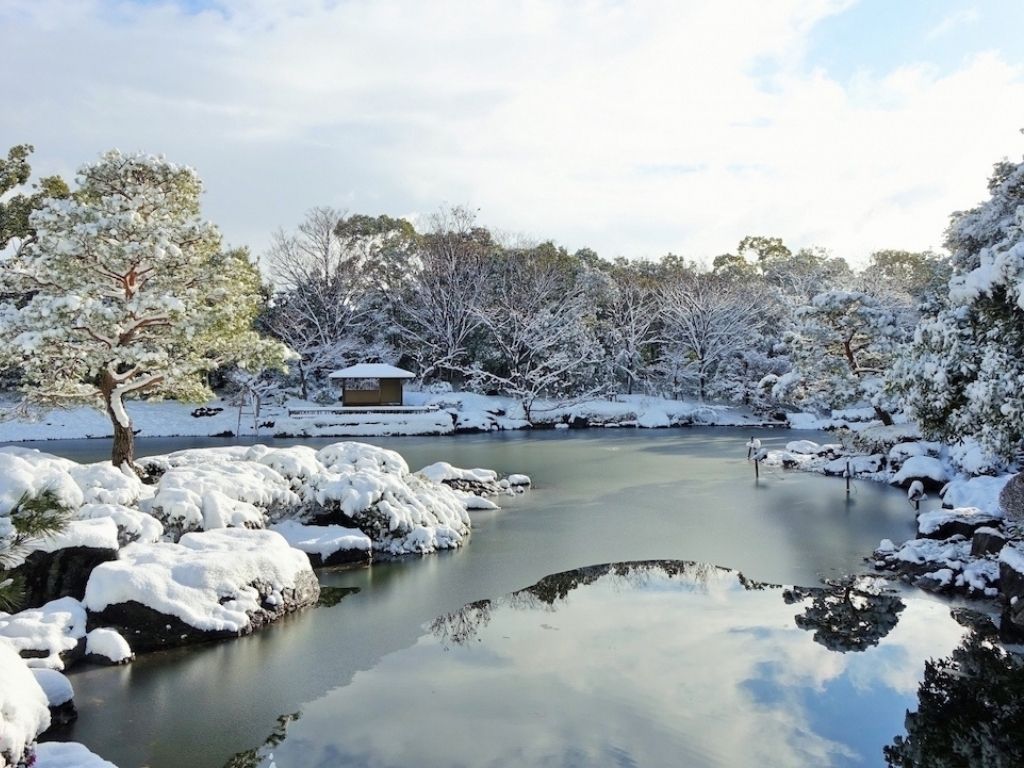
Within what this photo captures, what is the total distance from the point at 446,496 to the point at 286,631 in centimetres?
498

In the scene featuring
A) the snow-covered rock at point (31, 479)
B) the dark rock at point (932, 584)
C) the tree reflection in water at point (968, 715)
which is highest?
the snow-covered rock at point (31, 479)

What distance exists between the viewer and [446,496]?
1171cm

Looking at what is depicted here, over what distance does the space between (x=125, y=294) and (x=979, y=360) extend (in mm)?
11521

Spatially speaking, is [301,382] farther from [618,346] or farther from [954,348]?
[954,348]

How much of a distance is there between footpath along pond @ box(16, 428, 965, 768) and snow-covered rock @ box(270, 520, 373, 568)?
44 centimetres

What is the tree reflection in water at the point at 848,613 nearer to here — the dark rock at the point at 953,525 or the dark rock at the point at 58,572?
the dark rock at the point at 953,525

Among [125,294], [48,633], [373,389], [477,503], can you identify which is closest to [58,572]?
[48,633]

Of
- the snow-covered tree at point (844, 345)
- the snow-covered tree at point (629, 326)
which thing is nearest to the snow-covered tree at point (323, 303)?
the snow-covered tree at point (629, 326)

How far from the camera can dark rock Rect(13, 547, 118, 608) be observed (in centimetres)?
674

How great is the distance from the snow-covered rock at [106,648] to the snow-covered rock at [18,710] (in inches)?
60.2

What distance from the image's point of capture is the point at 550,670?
19.4ft

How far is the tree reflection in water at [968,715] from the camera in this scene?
464 centimetres

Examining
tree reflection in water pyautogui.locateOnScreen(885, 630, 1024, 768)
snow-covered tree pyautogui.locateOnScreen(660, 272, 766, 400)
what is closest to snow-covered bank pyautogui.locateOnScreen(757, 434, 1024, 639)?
tree reflection in water pyautogui.locateOnScreen(885, 630, 1024, 768)

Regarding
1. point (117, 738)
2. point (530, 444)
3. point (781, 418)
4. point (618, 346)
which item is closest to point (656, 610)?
point (117, 738)
